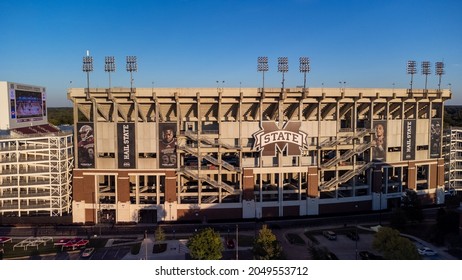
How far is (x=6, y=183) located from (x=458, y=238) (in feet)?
156

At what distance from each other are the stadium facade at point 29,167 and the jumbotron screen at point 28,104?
12cm

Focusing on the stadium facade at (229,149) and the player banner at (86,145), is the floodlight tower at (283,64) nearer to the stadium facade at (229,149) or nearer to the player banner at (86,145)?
the stadium facade at (229,149)

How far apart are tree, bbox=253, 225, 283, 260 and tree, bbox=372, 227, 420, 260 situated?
7664 mm

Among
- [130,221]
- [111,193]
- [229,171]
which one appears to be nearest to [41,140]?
[111,193]

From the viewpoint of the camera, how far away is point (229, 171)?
38.7 meters

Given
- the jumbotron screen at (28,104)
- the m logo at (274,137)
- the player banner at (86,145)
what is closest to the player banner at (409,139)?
the m logo at (274,137)

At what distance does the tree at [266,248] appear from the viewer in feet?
76.6

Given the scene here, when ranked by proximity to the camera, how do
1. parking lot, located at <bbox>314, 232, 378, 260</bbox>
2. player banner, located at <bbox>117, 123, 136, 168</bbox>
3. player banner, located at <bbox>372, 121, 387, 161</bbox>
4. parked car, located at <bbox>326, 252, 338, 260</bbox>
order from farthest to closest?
player banner, located at <bbox>372, 121, 387, 161</bbox>, player banner, located at <bbox>117, 123, 136, 168</bbox>, parking lot, located at <bbox>314, 232, 378, 260</bbox>, parked car, located at <bbox>326, 252, 338, 260</bbox>

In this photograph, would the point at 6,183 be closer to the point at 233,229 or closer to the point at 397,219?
the point at 233,229

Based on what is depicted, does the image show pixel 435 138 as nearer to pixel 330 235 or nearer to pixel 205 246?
pixel 330 235

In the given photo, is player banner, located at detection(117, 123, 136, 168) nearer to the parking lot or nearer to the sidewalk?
the sidewalk

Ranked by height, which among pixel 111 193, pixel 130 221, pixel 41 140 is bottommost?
pixel 130 221

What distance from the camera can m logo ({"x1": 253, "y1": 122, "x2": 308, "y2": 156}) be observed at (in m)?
38.2

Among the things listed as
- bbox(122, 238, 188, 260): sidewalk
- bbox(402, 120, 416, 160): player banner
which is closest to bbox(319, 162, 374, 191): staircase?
bbox(402, 120, 416, 160): player banner
